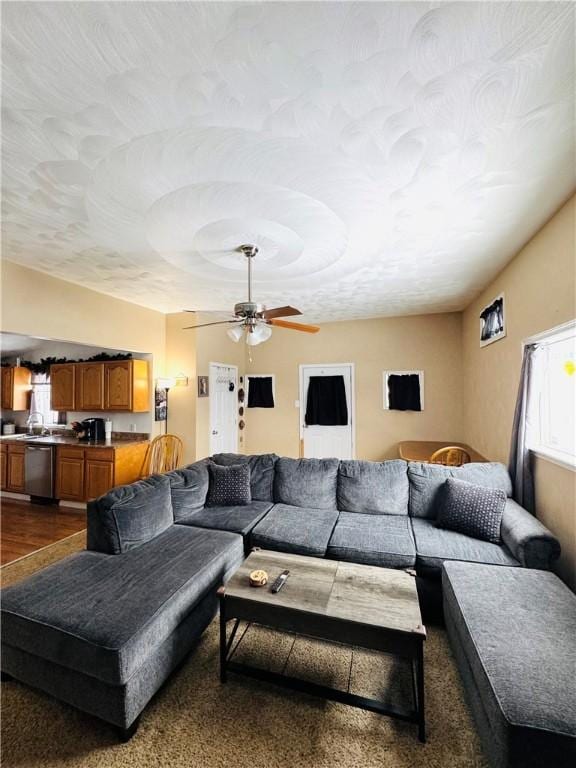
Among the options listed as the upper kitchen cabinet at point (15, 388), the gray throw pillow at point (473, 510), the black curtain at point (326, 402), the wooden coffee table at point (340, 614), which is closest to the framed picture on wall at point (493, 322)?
the gray throw pillow at point (473, 510)

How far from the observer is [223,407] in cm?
551

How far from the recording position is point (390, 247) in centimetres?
267

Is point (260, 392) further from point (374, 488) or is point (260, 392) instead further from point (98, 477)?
point (374, 488)

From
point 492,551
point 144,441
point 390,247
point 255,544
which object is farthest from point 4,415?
point 492,551

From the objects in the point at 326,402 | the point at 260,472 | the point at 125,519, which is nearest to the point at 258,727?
the point at 125,519

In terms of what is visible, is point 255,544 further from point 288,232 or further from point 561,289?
point 561,289

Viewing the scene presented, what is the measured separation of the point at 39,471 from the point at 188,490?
3.08 meters

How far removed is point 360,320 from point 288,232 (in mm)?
3378

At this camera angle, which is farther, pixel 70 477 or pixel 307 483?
pixel 70 477

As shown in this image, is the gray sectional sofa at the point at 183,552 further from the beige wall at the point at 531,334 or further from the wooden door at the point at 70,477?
the wooden door at the point at 70,477

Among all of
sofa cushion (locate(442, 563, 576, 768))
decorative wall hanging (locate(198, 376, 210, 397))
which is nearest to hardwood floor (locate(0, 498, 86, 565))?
decorative wall hanging (locate(198, 376, 210, 397))

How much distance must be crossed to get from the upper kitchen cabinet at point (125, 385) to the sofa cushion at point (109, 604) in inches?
107

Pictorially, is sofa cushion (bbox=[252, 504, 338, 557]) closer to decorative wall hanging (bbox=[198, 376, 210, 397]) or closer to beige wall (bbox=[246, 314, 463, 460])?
decorative wall hanging (bbox=[198, 376, 210, 397])

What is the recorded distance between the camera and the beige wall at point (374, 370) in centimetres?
→ 504
